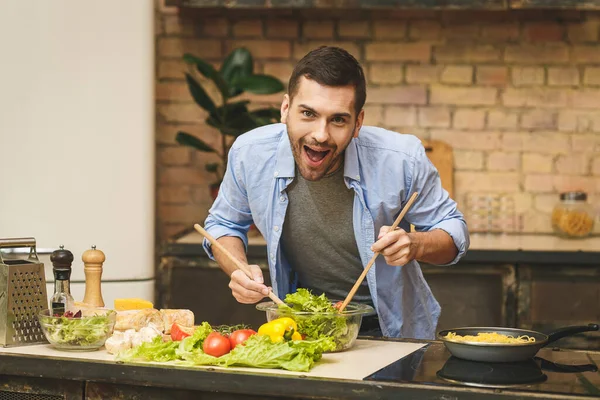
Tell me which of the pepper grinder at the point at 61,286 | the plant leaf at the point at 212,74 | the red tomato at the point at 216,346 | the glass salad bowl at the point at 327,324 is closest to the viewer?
the red tomato at the point at 216,346

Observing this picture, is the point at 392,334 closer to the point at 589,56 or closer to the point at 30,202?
the point at 30,202

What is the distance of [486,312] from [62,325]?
83.7 inches

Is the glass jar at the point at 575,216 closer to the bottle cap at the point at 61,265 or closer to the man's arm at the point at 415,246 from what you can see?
the man's arm at the point at 415,246

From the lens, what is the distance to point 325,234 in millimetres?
2738

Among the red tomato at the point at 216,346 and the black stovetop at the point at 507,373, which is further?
the red tomato at the point at 216,346

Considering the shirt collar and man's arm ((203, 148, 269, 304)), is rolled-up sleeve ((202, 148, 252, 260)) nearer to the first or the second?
man's arm ((203, 148, 269, 304))

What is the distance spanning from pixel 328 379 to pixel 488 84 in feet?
9.33

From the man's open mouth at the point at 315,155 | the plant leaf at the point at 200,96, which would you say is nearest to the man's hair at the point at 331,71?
the man's open mouth at the point at 315,155

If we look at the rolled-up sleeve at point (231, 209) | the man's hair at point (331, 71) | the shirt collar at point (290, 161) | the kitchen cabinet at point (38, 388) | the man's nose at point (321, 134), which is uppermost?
the man's hair at point (331, 71)

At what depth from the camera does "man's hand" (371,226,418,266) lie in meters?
2.29

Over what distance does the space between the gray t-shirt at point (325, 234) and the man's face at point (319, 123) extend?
8.4 inches

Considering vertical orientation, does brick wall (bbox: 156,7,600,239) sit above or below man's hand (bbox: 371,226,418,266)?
above

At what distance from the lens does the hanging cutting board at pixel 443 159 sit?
14.4 ft

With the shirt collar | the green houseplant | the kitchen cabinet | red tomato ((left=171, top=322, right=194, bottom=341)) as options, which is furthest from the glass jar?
the kitchen cabinet
